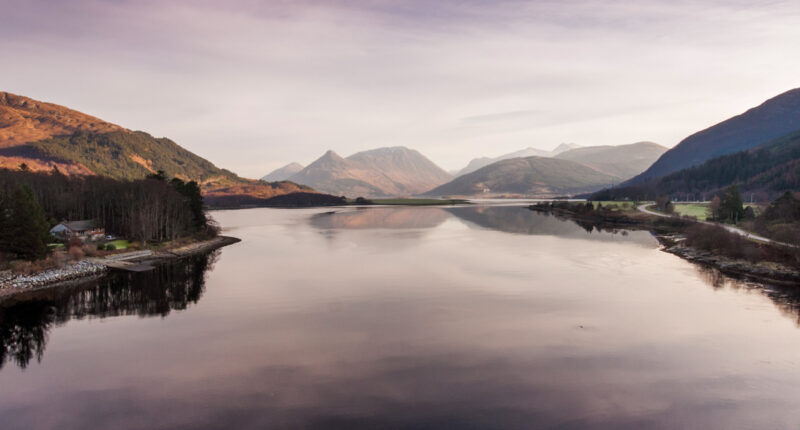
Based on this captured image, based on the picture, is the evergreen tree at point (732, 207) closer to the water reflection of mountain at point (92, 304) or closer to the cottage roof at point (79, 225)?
the water reflection of mountain at point (92, 304)

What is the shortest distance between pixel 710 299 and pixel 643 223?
7063 centimetres

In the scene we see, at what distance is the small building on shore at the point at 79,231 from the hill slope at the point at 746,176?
17545cm

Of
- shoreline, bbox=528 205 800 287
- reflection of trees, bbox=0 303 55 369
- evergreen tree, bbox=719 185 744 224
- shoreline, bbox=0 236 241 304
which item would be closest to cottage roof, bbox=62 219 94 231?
shoreline, bbox=0 236 241 304

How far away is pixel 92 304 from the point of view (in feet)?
108

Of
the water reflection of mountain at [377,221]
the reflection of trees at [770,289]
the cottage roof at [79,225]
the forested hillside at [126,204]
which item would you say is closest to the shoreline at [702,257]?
the reflection of trees at [770,289]

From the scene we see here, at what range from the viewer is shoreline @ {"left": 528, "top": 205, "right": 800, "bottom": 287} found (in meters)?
41.1

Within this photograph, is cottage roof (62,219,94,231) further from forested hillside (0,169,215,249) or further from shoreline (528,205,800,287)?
shoreline (528,205,800,287)

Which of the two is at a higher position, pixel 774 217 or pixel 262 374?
pixel 774 217

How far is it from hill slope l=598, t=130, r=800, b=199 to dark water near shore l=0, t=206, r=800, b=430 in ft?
445

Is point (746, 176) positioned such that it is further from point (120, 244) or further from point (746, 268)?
point (120, 244)

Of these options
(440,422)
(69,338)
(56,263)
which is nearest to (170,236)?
(56,263)

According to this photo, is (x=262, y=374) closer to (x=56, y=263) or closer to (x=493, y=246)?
(x=56, y=263)

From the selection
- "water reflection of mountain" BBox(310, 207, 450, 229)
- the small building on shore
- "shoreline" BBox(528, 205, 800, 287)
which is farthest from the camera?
"water reflection of mountain" BBox(310, 207, 450, 229)

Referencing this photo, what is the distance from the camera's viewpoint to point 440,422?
617 inches
